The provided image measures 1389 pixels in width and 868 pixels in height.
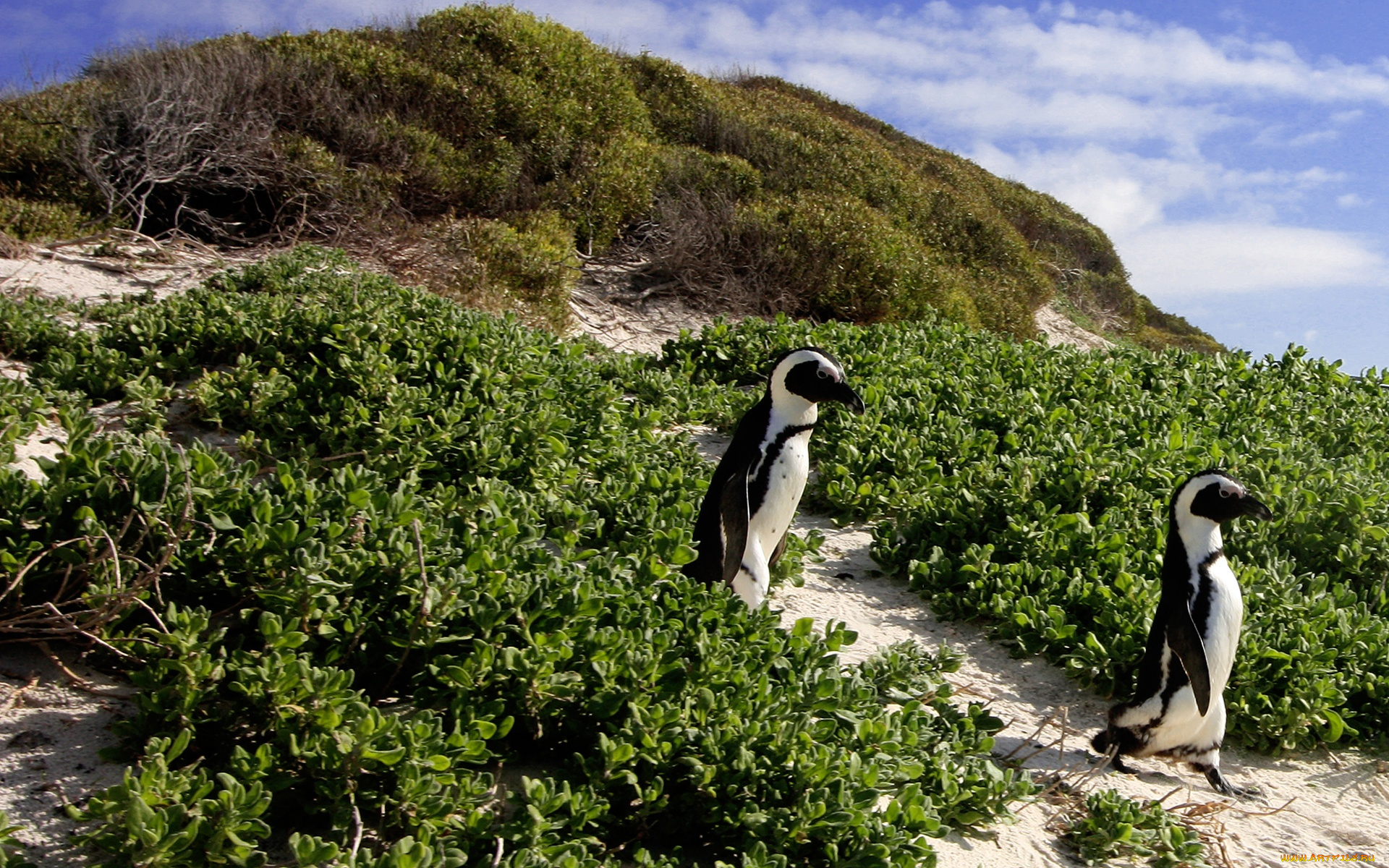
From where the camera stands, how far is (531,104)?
13461 millimetres

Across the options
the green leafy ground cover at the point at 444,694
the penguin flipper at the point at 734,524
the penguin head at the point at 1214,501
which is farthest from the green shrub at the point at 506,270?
the penguin head at the point at 1214,501

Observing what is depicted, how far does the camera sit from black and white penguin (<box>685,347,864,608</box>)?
4344 millimetres

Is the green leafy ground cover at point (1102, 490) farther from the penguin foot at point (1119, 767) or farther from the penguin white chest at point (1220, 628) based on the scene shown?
the penguin foot at point (1119, 767)

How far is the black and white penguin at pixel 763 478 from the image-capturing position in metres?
4.34

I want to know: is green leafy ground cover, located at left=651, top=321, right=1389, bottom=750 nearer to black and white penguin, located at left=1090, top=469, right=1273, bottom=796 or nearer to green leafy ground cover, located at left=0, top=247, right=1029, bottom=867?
black and white penguin, located at left=1090, top=469, right=1273, bottom=796

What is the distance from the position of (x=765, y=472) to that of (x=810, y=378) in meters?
0.45

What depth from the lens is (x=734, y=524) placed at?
4344 mm

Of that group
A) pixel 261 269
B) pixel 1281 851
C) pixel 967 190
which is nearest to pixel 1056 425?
pixel 1281 851

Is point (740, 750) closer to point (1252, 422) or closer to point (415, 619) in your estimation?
point (415, 619)

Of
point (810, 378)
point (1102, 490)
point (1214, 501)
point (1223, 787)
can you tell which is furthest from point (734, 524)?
point (1102, 490)

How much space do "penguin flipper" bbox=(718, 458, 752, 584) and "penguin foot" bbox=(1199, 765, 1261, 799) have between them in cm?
210

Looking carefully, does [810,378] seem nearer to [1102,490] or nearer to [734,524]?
[734,524]

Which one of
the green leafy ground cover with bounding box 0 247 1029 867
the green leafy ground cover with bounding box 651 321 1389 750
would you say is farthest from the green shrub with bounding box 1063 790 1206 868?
the green leafy ground cover with bounding box 651 321 1389 750

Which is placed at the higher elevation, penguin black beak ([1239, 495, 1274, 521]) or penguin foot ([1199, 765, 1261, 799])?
penguin black beak ([1239, 495, 1274, 521])
